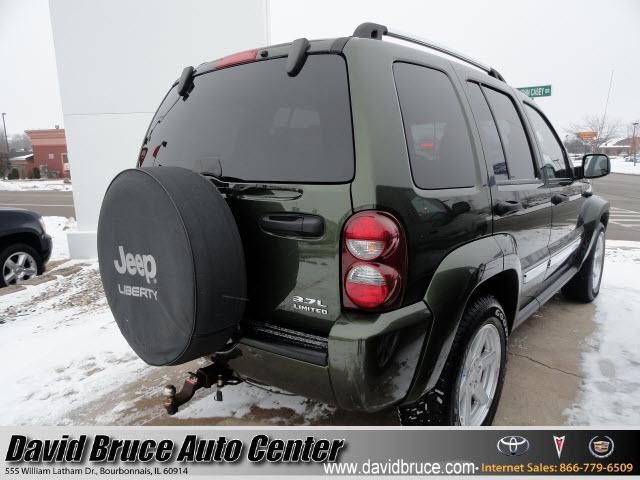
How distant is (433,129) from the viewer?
75.1 inches

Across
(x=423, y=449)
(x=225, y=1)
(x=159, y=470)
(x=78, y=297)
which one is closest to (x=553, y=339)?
(x=423, y=449)

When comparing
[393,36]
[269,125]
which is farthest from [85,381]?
[393,36]

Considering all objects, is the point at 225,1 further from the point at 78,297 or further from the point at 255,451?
the point at 255,451

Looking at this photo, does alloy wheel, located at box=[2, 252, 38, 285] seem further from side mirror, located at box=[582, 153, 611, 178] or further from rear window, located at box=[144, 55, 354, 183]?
side mirror, located at box=[582, 153, 611, 178]

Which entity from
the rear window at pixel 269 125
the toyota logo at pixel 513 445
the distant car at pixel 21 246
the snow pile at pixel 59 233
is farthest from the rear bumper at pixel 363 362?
the snow pile at pixel 59 233

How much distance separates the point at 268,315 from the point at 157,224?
627 millimetres

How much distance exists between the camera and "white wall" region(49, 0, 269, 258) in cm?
612

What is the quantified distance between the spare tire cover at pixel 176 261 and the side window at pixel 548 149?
243 centimetres

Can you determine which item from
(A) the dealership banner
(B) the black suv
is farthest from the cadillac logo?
(B) the black suv

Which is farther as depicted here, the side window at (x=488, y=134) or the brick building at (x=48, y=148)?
the brick building at (x=48, y=148)

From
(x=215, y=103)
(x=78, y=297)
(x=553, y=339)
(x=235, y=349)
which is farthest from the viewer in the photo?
(x=78, y=297)

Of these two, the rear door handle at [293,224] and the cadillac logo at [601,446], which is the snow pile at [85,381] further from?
the cadillac logo at [601,446]

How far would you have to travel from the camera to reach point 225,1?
624 centimetres

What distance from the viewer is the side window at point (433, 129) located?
177 centimetres
